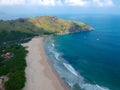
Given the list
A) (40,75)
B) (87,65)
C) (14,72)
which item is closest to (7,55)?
(14,72)

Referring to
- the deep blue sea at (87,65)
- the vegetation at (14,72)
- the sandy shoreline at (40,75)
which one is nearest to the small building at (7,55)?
the vegetation at (14,72)

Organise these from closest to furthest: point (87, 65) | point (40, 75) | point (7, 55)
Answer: point (40, 75) < point (87, 65) < point (7, 55)

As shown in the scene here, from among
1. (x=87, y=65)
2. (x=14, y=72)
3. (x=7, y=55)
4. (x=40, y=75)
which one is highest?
(x=14, y=72)

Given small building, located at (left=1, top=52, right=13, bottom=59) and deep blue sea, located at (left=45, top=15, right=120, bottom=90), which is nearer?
deep blue sea, located at (left=45, top=15, right=120, bottom=90)

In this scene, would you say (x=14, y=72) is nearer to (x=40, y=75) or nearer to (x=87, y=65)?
(x=40, y=75)

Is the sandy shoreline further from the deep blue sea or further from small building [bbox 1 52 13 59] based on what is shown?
small building [bbox 1 52 13 59]

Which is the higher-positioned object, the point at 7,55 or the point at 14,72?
the point at 14,72

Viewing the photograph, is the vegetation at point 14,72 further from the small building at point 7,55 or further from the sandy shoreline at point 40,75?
the small building at point 7,55

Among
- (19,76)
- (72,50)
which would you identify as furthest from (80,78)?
(72,50)

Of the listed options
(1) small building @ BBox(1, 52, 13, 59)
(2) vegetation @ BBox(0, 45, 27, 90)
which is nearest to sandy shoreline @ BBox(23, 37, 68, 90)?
(2) vegetation @ BBox(0, 45, 27, 90)
